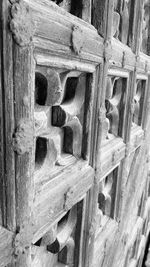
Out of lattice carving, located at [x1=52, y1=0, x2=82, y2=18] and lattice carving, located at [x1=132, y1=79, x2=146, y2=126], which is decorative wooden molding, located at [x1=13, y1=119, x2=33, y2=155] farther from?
lattice carving, located at [x1=132, y1=79, x2=146, y2=126]

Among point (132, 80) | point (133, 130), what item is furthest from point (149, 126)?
point (132, 80)

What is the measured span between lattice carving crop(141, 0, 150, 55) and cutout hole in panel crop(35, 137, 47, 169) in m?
1.03

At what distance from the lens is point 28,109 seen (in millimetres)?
519

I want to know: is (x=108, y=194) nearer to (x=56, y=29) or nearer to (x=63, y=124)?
(x=63, y=124)

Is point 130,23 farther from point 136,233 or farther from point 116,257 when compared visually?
point 136,233

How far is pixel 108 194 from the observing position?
124 cm

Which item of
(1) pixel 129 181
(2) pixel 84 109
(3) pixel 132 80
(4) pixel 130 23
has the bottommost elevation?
→ (1) pixel 129 181

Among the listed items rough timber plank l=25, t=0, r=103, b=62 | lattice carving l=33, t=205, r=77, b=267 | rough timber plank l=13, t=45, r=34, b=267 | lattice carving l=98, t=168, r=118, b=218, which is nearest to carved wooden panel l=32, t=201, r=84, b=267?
lattice carving l=33, t=205, r=77, b=267

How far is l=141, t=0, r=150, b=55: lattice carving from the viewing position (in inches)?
52.5

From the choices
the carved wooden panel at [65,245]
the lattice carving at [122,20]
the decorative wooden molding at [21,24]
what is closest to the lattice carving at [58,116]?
the decorative wooden molding at [21,24]

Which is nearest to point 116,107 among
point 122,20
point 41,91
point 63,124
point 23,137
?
point 122,20

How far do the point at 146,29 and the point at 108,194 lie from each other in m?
0.98

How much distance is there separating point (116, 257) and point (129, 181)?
47 cm

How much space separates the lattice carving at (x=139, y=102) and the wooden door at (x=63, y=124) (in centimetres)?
22
